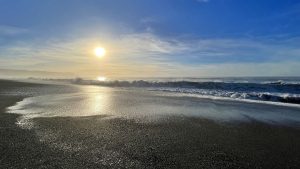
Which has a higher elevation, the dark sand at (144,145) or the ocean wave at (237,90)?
the ocean wave at (237,90)

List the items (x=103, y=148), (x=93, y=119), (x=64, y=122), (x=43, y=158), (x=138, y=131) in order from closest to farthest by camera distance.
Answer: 1. (x=43, y=158)
2. (x=103, y=148)
3. (x=138, y=131)
4. (x=64, y=122)
5. (x=93, y=119)

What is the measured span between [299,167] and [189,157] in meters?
1.69

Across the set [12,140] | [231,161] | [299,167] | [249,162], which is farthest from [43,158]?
[299,167]

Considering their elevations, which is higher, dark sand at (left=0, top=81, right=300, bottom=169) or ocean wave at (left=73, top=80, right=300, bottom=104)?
ocean wave at (left=73, top=80, right=300, bottom=104)

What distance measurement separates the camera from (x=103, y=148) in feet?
16.6

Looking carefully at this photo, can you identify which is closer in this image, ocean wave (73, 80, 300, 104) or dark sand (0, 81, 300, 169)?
dark sand (0, 81, 300, 169)

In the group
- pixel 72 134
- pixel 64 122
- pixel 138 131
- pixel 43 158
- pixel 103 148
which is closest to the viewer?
pixel 43 158

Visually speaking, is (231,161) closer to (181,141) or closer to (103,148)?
(181,141)

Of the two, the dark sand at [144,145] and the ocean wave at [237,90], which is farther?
the ocean wave at [237,90]

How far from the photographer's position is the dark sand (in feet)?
14.4

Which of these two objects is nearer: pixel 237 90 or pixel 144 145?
pixel 144 145

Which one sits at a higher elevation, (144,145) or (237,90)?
(237,90)

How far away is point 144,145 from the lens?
17.6 ft

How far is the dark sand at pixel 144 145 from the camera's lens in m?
4.40
